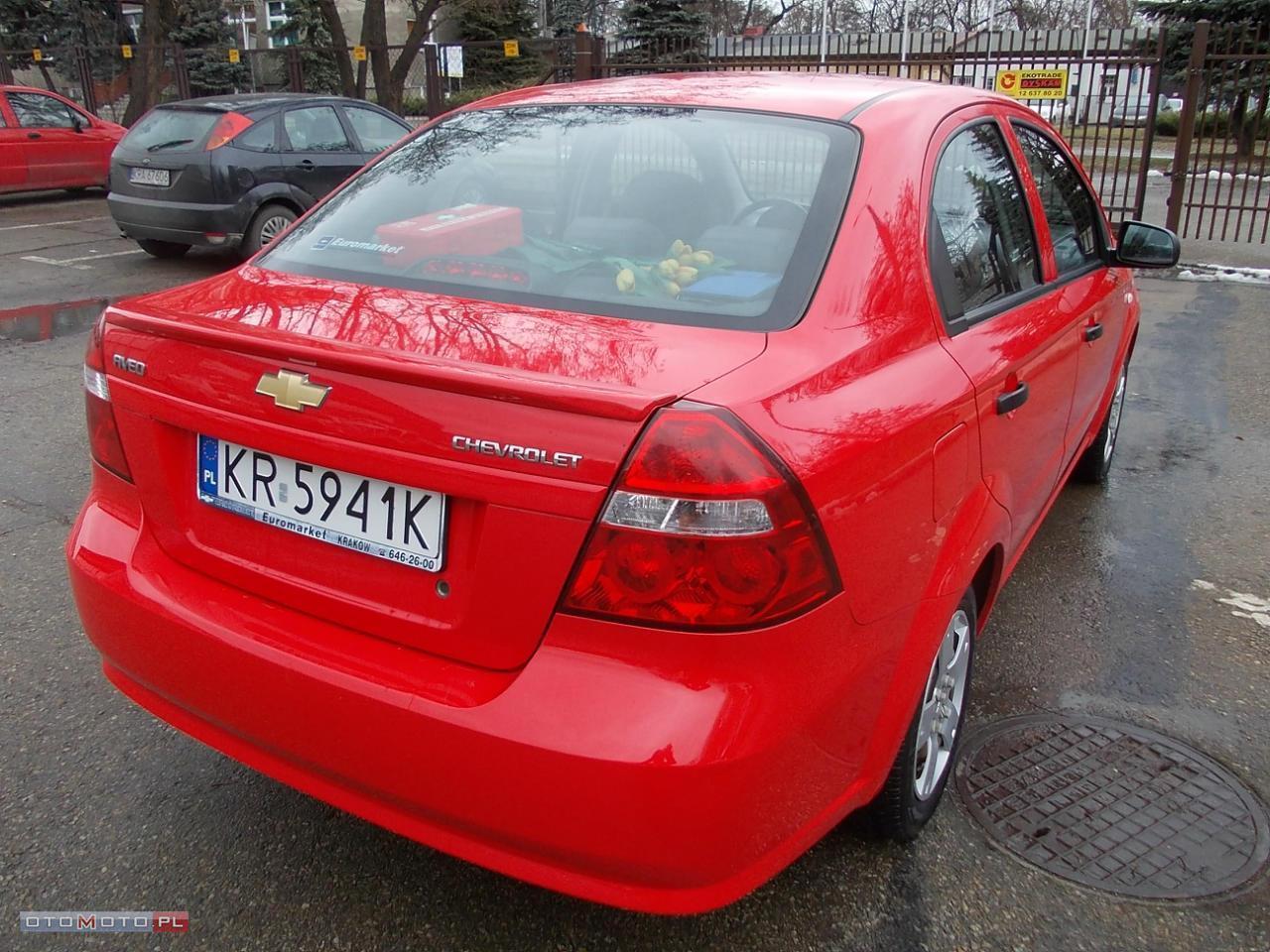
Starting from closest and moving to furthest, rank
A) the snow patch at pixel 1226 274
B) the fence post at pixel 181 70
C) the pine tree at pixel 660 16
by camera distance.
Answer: the snow patch at pixel 1226 274, the fence post at pixel 181 70, the pine tree at pixel 660 16

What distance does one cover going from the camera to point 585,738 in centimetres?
172

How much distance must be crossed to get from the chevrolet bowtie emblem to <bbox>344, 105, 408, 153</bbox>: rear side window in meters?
9.83

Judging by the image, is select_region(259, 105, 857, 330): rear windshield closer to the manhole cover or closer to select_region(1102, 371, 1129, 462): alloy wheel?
the manhole cover

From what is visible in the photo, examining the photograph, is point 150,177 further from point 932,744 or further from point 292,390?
point 932,744

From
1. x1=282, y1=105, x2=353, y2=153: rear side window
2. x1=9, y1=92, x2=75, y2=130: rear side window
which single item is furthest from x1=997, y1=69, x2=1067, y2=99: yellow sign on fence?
x1=9, y1=92, x2=75, y2=130: rear side window

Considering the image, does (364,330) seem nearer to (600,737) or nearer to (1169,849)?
(600,737)

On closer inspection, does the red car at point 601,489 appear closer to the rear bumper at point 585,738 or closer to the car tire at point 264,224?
the rear bumper at point 585,738

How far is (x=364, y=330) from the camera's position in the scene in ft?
6.82

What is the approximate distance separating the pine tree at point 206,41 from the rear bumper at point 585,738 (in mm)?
34926

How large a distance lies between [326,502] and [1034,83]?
1206 cm

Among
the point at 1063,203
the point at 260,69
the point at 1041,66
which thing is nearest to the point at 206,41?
the point at 260,69

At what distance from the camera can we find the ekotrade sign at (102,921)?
7.38ft

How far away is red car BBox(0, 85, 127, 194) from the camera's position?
14.3m

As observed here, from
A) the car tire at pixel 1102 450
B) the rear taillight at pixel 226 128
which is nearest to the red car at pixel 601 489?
A: the car tire at pixel 1102 450
